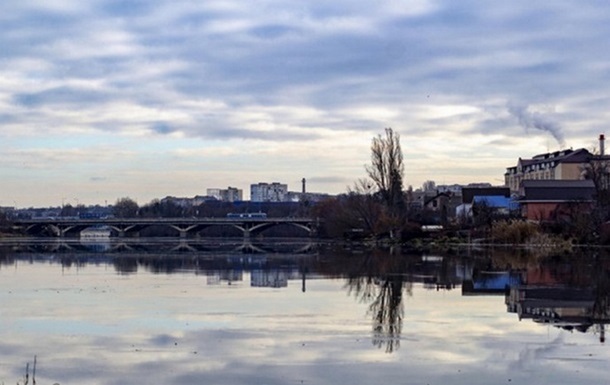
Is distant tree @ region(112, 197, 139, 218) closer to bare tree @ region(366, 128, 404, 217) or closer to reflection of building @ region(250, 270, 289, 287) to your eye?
bare tree @ region(366, 128, 404, 217)

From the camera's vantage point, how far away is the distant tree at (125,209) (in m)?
151

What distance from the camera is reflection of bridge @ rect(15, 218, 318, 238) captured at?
101 meters

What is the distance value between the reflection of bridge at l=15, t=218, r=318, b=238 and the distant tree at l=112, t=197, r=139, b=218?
96.7ft

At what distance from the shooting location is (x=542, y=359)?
510 inches

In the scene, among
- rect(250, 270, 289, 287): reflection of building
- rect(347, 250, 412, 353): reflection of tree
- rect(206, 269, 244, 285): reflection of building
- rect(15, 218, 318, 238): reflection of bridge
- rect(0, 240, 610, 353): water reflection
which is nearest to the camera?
rect(347, 250, 412, 353): reflection of tree

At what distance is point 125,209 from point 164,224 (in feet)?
175

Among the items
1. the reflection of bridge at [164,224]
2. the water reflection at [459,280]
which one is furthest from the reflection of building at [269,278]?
the reflection of bridge at [164,224]

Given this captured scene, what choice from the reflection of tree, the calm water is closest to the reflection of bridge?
the reflection of tree

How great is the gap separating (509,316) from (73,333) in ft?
26.1

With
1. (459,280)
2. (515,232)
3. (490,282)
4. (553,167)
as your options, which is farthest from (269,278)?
(553,167)

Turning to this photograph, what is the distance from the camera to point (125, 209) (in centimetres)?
15812

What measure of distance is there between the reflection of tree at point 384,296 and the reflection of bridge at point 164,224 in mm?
62831

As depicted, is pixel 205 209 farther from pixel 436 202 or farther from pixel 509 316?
pixel 509 316

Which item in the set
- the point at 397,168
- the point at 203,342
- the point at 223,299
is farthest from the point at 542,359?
the point at 397,168
